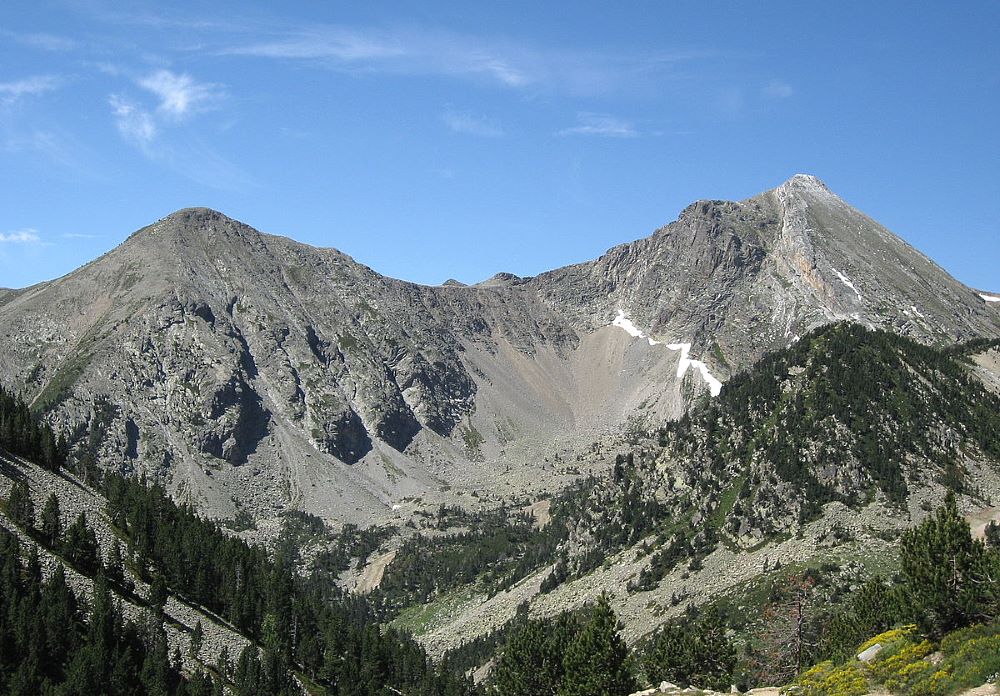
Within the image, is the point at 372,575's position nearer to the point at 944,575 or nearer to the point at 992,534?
the point at 992,534

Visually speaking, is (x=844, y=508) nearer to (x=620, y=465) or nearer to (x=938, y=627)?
(x=620, y=465)

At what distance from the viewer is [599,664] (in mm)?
66875

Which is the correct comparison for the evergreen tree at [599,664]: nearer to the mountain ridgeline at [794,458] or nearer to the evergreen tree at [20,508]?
the mountain ridgeline at [794,458]

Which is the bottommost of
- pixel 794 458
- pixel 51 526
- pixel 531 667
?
pixel 531 667

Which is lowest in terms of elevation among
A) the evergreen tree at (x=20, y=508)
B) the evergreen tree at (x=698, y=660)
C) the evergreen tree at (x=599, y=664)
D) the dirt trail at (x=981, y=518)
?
the dirt trail at (x=981, y=518)

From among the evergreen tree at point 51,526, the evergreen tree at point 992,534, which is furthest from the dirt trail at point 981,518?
the evergreen tree at point 51,526

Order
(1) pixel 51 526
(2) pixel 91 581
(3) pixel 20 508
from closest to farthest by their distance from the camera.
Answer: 1. (2) pixel 91 581
2. (1) pixel 51 526
3. (3) pixel 20 508

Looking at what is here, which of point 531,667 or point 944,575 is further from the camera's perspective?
point 531,667

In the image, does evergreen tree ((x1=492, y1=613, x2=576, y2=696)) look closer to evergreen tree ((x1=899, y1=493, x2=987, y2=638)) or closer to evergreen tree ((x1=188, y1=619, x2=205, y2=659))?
evergreen tree ((x1=188, y1=619, x2=205, y2=659))

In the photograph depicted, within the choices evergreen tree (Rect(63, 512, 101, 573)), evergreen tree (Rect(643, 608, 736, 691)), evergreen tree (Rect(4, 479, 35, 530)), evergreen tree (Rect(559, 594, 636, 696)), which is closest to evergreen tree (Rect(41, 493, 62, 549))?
evergreen tree (Rect(63, 512, 101, 573))

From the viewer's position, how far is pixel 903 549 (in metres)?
53.9

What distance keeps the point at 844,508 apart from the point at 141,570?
8376 centimetres

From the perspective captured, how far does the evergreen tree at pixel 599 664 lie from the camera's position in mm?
66312

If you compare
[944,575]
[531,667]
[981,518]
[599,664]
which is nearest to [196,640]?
[531,667]
